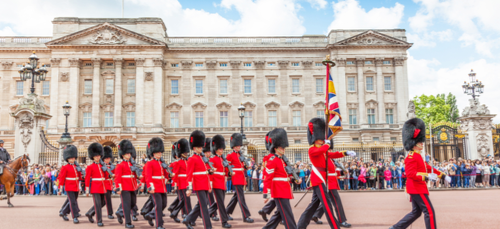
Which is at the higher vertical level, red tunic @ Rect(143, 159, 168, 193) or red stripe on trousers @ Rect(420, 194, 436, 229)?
red tunic @ Rect(143, 159, 168, 193)

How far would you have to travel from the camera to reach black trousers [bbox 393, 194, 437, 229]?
6.79 metres

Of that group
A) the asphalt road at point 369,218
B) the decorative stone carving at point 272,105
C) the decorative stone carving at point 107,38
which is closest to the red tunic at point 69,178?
the asphalt road at point 369,218

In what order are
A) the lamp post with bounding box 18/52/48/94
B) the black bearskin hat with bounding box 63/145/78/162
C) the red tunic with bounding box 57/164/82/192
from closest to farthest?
the red tunic with bounding box 57/164/82/192 < the black bearskin hat with bounding box 63/145/78/162 < the lamp post with bounding box 18/52/48/94

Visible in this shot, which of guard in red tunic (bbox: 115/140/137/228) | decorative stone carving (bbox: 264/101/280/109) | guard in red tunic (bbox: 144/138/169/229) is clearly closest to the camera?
guard in red tunic (bbox: 144/138/169/229)

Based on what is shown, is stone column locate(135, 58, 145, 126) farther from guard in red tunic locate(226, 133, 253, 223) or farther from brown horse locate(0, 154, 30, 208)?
guard in red tunic locate(226, 133, 253, 223)

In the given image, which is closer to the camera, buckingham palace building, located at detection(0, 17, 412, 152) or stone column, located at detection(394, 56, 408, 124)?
buckingham palace building, located at detection(0, 17, 412, 152)

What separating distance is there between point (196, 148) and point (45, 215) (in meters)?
6.12

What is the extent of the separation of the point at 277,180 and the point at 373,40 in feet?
130

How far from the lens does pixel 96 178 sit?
393 inches

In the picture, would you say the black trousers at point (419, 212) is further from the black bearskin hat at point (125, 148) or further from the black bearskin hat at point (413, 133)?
the black bearskin hat at point (125, 148)

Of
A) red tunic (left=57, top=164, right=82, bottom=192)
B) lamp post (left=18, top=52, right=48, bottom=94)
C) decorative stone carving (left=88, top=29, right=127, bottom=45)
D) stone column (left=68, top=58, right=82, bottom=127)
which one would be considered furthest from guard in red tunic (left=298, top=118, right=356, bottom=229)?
stone column (left=68, top=58, right=82, bottom=127)

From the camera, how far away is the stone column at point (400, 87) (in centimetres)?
4332

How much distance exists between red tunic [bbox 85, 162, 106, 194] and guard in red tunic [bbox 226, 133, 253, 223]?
9.99 feet

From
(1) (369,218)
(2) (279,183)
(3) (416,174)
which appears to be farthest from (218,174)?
(3) (416,174)
